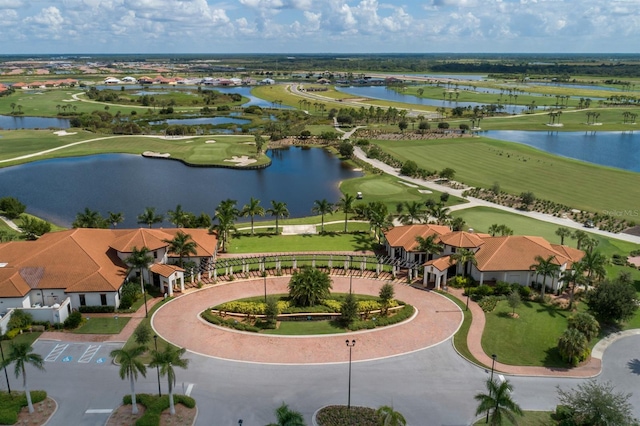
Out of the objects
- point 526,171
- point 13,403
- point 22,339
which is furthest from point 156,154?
point 13,403

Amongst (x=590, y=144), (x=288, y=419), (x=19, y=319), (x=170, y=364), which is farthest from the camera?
Result: (x=590, y=144)

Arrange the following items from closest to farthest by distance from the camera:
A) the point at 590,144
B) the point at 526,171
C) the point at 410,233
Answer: the point at 410,233, the point at 526,171, the point at 590,144

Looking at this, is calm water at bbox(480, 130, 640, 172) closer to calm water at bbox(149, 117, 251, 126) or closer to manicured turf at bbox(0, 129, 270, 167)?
manicured turf at bbox(0, 129, 270, 167)

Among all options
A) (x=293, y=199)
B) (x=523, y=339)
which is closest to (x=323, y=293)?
(x=523, y=339)

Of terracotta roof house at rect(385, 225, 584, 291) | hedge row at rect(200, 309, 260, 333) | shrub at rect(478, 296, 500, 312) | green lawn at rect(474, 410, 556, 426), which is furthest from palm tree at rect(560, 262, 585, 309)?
hedge row at rect(200, 309, 260, 333)

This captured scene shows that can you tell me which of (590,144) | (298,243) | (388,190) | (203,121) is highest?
(203,121)

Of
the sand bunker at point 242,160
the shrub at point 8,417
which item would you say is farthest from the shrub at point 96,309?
the sand bunker at point 242,160

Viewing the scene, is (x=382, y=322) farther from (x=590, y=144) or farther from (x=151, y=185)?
(x=590, y=144)
